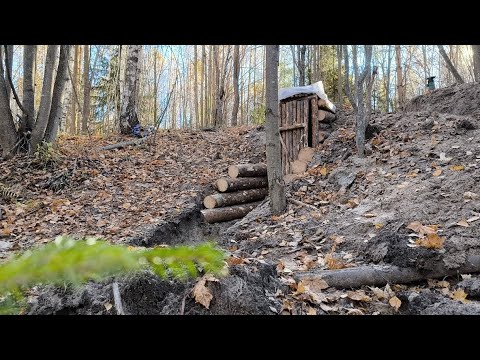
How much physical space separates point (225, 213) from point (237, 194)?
68cm

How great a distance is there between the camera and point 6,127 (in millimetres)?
8297

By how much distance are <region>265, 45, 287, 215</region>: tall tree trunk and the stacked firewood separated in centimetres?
123

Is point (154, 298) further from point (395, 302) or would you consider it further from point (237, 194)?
point (237, 194)

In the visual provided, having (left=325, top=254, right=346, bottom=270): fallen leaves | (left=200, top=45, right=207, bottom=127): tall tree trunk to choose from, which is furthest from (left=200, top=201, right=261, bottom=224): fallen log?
(left=200, top=45, right=207, bottom=127): tall tree trunk

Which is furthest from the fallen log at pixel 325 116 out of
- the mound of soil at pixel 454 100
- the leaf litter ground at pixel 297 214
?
the mound of soil at pixel 454 100

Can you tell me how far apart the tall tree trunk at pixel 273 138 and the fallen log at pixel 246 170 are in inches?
63.9

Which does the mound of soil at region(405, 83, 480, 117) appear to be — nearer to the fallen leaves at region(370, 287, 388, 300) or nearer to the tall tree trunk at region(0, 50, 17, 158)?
the fallen leaves at region(370, 287, 388, 300)

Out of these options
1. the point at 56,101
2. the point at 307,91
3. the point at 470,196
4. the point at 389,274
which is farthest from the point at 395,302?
the point at 56,101

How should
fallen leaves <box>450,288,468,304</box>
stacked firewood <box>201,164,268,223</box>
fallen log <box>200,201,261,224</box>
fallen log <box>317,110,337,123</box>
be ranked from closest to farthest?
fallen leaves <box>450,288,468,304</box>, fallen log <box>200,201,261,224</box>, stacked firewood <box>201,164,268,223</box>, fallen log <box>317,110,337,123</box>

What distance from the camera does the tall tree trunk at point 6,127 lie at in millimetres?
8242

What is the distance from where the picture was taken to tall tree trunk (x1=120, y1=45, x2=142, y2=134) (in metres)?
11.8

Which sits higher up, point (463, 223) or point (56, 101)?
point (56, 101)
